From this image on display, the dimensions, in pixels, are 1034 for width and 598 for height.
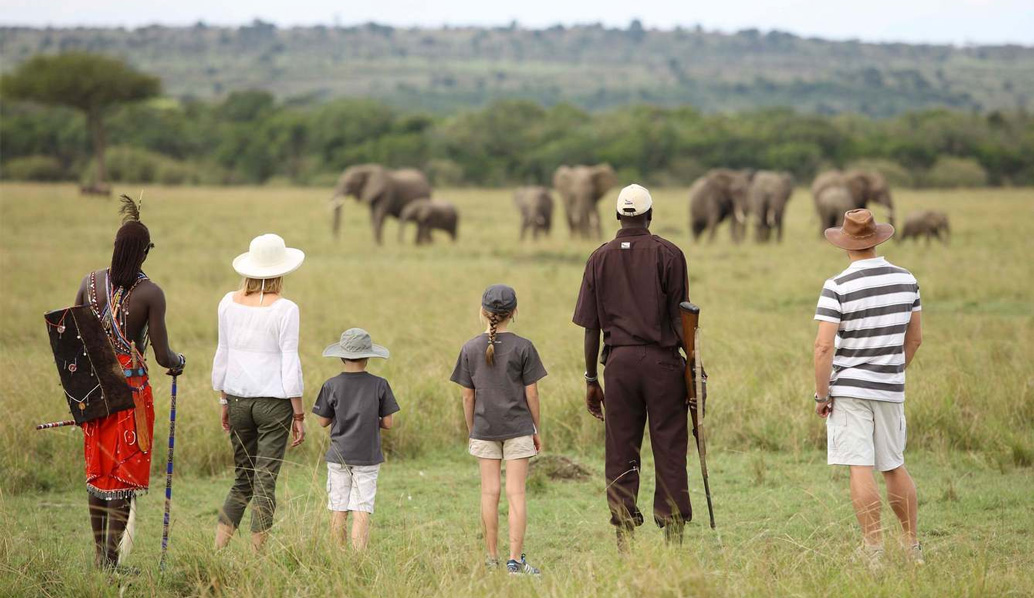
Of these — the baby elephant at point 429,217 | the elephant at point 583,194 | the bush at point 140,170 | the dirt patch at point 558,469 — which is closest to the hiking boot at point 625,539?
the dirt patch at point 558,469

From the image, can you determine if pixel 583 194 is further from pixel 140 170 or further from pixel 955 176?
pixel 140 170

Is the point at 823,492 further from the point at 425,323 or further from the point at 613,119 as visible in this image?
the point at 613,119

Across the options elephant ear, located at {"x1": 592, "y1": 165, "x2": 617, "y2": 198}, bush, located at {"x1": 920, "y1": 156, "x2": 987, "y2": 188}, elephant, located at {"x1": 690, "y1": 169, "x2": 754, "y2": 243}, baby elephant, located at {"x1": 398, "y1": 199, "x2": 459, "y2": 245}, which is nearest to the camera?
baby elephant, located at {"x1": 398, "y1": 199, "x2": 459, "y2": 245}

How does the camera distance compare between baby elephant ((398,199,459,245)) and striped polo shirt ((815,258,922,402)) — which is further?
baby elephant ((398,199,459,245))

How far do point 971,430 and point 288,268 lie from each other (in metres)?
5.01

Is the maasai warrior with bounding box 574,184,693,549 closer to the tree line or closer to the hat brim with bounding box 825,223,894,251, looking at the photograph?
the hat brim with bounding box 825,223,894,251

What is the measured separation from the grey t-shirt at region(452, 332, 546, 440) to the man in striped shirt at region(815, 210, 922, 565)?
1354 mm

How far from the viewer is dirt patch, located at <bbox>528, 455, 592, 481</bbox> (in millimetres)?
7848

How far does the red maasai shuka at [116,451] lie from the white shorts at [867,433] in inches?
126

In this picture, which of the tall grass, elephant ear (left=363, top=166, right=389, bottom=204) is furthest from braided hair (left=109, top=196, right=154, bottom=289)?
elephant ear (left=363, top=166, right=389, bottom=204)

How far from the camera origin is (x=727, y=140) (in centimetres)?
6700

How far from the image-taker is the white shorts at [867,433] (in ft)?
18.2

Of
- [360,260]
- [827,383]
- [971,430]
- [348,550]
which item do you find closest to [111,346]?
[348,550]

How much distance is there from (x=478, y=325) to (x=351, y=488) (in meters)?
7.42
